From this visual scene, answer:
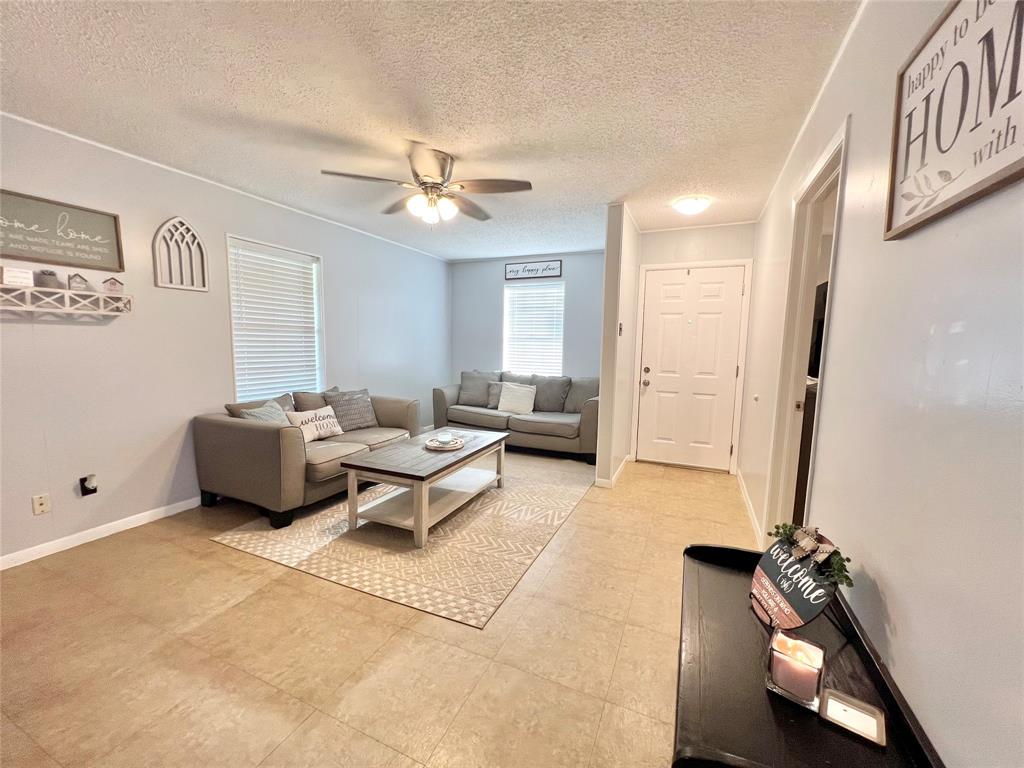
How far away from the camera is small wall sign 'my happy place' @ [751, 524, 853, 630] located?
89 cm

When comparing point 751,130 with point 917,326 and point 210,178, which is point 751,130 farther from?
point 210,178

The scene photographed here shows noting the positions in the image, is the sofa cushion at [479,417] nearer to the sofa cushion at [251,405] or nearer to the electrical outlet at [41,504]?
the sofa cushion at [251,405]

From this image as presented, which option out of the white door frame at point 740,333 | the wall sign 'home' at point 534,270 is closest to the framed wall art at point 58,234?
the wall sign 'home' at point 534,270

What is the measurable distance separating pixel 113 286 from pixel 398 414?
2.22 metres

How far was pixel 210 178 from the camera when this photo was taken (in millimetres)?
2908

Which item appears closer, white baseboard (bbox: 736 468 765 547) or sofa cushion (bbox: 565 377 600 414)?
white baseboard (bbox: 736 468 765 547)

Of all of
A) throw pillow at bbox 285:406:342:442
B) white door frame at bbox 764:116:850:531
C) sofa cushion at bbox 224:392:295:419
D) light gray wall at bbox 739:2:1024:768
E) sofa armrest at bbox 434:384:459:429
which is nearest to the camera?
light gray wall at bbox 739:2:1024:768

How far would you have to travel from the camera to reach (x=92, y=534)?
8.08 feet

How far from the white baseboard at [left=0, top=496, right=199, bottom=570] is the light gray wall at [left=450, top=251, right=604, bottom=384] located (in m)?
3.66

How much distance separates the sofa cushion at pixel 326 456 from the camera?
9.09 ft

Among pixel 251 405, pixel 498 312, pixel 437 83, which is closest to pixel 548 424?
pixel 498 312

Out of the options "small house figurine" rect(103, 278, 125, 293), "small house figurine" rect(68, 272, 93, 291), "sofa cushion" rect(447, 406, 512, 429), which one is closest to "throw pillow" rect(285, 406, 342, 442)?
"small house figurine" rect(103, 278, 125, 293)

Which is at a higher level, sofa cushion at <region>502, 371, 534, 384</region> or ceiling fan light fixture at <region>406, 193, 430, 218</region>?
ceiling fan light fixture at <region>406, 193, 430, 218</region>

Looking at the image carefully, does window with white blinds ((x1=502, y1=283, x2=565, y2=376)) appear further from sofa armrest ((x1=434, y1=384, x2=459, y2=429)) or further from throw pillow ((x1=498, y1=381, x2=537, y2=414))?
sofa armrest ((x1=434, y1=384, x2=459, y2=429))
